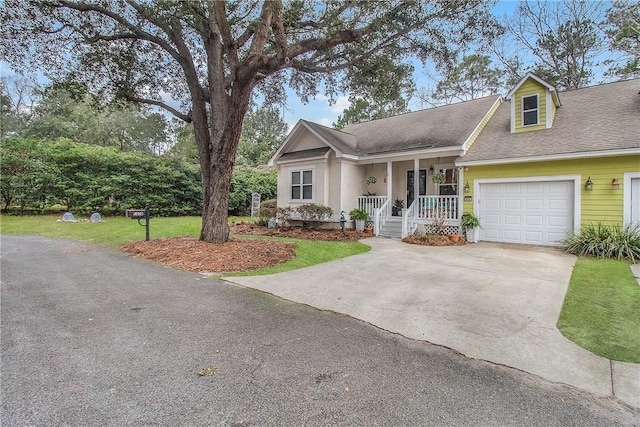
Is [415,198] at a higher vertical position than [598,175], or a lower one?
lower

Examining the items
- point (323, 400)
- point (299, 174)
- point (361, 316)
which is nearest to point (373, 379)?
point (323, 400)

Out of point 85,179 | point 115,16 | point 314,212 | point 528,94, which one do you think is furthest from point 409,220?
point 85,179

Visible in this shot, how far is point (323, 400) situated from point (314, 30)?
33.8ft

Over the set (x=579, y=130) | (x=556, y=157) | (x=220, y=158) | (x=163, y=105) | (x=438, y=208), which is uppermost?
(x=163, y=105)

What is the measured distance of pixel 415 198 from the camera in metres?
12.6

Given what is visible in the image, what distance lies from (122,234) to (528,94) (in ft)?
51.1

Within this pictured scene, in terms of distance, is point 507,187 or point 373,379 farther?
point 507,187

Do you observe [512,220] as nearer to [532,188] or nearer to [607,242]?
[532,188]

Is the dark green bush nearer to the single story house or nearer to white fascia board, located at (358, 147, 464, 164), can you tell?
the single story house

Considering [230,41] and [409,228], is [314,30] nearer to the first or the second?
[230,41]

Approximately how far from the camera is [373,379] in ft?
8.87

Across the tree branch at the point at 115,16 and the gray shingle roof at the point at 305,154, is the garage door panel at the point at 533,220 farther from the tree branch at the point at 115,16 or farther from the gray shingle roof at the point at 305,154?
the tree branch at the point at 115,16

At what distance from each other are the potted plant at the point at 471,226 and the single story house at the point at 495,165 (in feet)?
0.84

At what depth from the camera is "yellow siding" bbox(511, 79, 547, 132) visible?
11.2 metres
